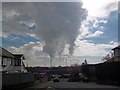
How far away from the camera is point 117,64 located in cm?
5878

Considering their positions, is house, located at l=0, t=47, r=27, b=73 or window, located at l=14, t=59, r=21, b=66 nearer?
house, located at l=0, t=47, r=27, b=73

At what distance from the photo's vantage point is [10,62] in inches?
2672

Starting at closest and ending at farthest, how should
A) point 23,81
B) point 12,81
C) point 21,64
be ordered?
point 12,81 → point 23,81 → point 21,64

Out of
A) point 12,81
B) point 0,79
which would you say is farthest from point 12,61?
point 0,79

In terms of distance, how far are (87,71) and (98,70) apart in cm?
2581

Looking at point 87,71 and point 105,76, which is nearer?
point 105,76

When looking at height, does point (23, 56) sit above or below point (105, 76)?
above

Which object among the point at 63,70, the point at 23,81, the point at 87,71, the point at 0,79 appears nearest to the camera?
the point at 0,79

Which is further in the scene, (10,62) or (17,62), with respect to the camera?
(17,62)

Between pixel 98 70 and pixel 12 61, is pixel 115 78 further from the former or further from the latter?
pixel 12 61

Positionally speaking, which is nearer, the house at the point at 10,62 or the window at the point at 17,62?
the house at the point at 10,62

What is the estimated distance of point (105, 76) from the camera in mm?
66188

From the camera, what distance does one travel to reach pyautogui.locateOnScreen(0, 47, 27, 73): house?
59116 millimetres

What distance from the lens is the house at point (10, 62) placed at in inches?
2327
